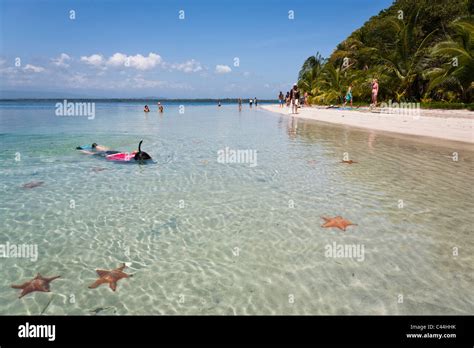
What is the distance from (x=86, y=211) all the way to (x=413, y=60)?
2954 centimetres

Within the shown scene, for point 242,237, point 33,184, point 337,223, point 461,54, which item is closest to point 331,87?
point 461,54

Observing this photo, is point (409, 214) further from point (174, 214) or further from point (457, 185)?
point (174, 214)

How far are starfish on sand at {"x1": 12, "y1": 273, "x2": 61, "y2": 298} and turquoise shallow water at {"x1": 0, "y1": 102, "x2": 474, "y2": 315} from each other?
9 cm

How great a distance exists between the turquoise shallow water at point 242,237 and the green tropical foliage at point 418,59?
14.5 meters

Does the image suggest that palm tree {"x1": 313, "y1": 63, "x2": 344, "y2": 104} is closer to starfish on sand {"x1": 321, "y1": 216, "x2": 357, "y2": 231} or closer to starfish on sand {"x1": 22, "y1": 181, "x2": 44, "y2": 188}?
starfish on sand {"x1": 321, "y1": 216, "x2": 357, "y2": 231}

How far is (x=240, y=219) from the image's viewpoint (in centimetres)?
559

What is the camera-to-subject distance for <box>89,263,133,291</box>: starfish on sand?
363cm

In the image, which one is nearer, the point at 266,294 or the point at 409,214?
the point at 266,294

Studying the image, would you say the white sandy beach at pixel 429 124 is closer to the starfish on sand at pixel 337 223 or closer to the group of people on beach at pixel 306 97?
the group of people on beach at pixel 306 97

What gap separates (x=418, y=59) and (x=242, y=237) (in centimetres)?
2910

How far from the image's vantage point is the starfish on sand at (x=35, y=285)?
3533 millimetres

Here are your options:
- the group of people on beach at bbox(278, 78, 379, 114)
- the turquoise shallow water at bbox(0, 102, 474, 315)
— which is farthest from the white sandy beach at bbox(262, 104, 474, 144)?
the turquoise shallow water at bbox(0, 102, 474, 315)
